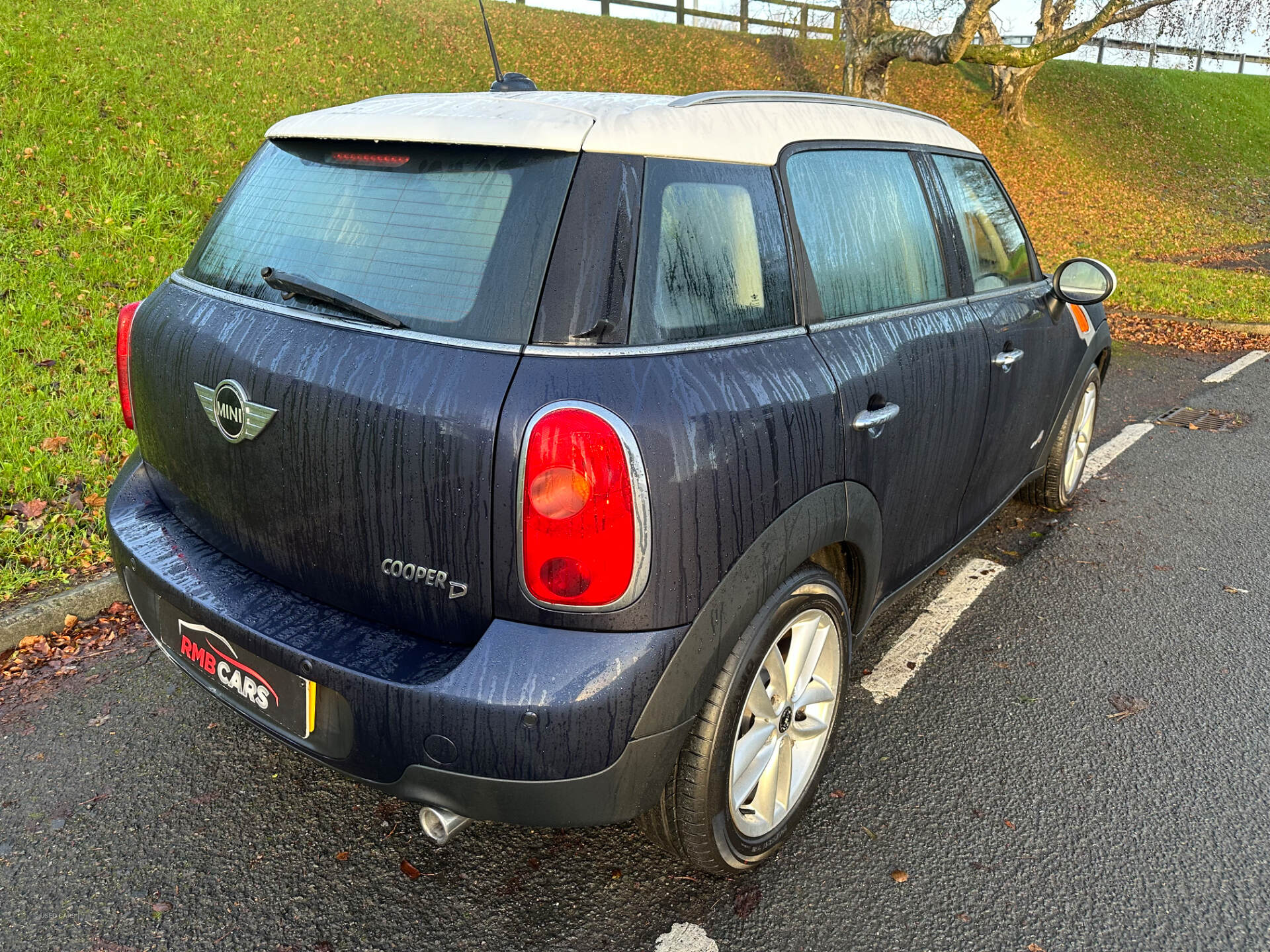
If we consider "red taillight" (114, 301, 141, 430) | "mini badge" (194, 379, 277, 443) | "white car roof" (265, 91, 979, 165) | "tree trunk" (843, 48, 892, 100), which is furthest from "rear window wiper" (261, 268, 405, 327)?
"tree trunk" (843, 48, 892, 100)

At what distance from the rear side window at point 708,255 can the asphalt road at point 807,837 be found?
1.39m

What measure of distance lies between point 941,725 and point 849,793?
1.68 ft

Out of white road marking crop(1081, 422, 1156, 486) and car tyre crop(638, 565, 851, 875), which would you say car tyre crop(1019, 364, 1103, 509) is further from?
car tyre crop(638, 565, 851, 875)

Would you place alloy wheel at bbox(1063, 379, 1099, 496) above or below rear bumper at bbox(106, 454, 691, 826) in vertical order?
below

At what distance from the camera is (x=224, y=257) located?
95.7 inches

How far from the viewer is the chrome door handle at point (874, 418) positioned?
2323 mm

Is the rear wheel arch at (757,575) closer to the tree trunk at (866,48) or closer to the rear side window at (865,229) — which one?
the rear side window at (865,229)

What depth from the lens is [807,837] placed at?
8.29ft

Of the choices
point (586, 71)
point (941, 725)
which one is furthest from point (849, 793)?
point (586, 71)

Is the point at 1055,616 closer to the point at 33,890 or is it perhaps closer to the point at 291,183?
the point at 291,183

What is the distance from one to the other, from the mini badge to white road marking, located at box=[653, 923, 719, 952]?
58.4 inches

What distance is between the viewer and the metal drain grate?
6.32m

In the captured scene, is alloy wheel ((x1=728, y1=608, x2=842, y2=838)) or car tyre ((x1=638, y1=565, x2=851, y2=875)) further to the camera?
alloy wheel ((x1=728, y1=608, x2=842, y2=838))

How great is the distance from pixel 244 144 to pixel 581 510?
8.94 meters
